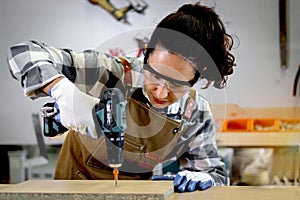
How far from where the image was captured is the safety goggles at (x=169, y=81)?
1.12m

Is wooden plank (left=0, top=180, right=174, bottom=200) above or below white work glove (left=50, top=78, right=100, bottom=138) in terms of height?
below

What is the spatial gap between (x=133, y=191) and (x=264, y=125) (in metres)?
1.59

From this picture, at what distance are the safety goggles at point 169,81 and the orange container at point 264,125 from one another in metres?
1.28

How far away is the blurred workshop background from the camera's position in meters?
2.21

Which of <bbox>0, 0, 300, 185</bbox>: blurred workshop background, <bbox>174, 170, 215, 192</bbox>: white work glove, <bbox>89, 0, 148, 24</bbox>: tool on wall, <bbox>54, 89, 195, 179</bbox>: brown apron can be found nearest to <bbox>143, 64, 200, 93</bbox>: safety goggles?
<bbox>54, 89, 195, 179</bbox>: brown apron

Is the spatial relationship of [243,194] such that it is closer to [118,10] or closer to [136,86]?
[136,86]

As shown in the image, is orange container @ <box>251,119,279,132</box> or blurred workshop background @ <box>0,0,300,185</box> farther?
orange container @ <box>251,119,279,132</box>

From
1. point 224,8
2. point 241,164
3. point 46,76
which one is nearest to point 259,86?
point 241,164

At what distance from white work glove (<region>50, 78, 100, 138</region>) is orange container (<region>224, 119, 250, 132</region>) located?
1.48m

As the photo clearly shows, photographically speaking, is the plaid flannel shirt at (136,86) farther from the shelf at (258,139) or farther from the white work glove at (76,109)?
the shelf at (258,139)

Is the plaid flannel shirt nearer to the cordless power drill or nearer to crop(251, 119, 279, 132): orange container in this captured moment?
the cordless power drill

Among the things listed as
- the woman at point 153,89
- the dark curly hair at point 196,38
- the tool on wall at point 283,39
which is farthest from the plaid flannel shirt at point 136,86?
the tool on wall at point 283,39

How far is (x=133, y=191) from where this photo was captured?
91 centimetres

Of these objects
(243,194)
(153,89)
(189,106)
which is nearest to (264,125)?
(189,106)
